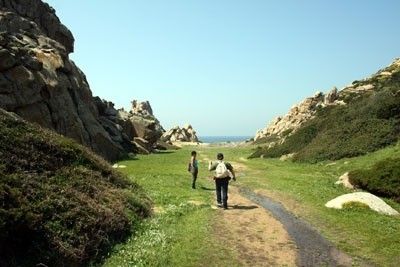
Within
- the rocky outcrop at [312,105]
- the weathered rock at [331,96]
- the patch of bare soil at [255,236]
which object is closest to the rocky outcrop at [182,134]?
the rocky outcrop at [312,105]

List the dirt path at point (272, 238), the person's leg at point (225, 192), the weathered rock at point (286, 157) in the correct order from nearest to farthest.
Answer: the dirt path at point (272, 238), the person's leg at point (225, 192), the weathered rock at point (286, 157)

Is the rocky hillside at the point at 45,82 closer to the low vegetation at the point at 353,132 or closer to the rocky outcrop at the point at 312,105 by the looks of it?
the low vegetation at the point at 353,132

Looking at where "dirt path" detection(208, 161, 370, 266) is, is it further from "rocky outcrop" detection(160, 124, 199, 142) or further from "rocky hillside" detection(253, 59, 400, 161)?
"rocky outcrop" detection(160, 124, 199, 142)

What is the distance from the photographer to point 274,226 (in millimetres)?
22844

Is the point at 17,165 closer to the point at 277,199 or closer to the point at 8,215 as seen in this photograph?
the point at 8,215

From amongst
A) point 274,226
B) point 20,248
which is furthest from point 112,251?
point 274,226

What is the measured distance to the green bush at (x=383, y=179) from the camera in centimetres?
3028

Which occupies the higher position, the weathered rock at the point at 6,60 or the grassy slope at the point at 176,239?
the weathered rock at the point at 6,60

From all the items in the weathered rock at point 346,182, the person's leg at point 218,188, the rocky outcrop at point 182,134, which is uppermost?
the rocky outcrop at point 182,134

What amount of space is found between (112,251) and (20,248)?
395 cm

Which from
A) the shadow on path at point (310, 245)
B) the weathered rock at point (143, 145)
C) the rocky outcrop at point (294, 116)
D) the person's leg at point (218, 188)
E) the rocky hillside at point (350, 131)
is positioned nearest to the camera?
the shadow on path at point (310, 245)

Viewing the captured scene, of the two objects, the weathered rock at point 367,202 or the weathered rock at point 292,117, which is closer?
the weathered rock at point 367,202

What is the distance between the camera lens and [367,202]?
26422 mm

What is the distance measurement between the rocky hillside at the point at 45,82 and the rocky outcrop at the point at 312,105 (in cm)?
3327
